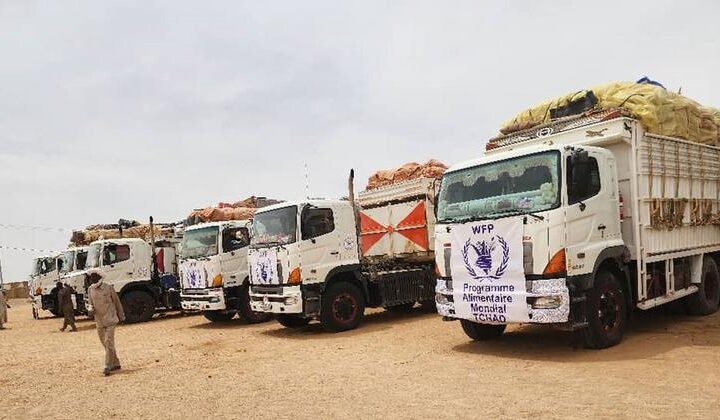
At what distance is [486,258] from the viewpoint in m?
7.46

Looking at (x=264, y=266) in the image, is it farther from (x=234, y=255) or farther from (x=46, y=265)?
(x=46, y=265)

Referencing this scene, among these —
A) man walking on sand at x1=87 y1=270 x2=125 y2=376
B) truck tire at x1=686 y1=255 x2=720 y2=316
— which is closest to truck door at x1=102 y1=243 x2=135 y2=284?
man walking on sand at x1=87 y1=270 x2=125 y2=376

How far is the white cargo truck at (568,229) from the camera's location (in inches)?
277

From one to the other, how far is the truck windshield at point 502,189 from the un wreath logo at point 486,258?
347mm

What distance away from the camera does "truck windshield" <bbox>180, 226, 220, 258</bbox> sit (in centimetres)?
1374

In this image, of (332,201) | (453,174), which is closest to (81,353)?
(332,201)

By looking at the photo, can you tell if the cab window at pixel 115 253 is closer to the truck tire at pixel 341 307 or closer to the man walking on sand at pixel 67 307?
the man walking on sand at pixel 67 307

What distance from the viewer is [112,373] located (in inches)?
332

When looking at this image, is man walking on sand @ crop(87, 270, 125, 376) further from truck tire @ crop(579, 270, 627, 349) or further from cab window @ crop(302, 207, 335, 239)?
truck tire @ crop(579, 270, 627, 349)

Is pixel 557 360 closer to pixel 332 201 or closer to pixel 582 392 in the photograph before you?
pixel 582 392

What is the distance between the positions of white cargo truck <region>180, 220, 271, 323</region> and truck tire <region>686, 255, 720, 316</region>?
894cm

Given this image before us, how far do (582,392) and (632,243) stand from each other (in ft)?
10.6

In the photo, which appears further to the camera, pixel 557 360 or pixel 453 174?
pixel 453 174

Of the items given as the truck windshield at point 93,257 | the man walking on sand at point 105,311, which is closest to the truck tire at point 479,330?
the man walking on sand at point 105,311
